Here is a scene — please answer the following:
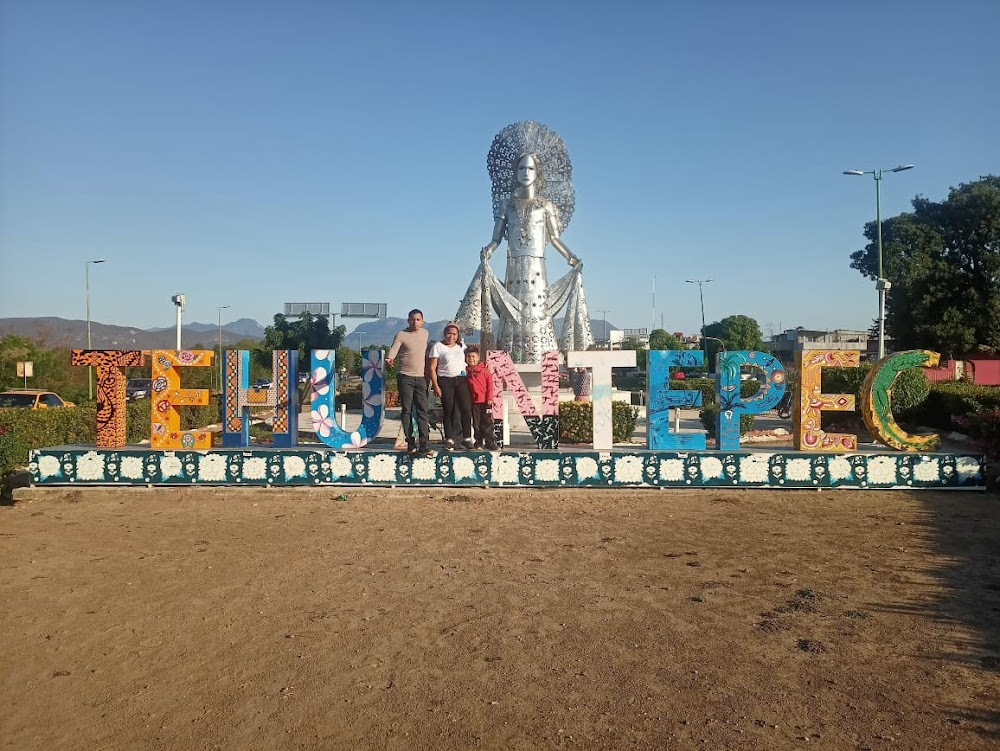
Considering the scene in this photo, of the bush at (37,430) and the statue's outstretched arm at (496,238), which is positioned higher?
the statue's outstretched arm at (496,238)

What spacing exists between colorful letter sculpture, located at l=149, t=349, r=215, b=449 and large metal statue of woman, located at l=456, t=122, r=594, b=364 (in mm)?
10437

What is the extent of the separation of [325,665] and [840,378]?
20.3m

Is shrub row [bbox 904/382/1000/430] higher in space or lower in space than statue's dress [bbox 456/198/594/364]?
lower

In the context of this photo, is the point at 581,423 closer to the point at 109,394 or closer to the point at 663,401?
the point at 663,401

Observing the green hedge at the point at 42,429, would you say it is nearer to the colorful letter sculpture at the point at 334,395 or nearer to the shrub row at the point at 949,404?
the colorful letter sculpture at the point at 334,395

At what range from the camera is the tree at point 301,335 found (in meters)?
52.4

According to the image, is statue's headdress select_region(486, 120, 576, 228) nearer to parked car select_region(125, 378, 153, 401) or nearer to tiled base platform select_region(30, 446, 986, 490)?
tiled base platform select_region(30, 446, 986, 490)

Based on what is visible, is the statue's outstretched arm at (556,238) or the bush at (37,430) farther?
the statue's outstretched arm at (556,238)

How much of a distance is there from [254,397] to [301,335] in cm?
4194

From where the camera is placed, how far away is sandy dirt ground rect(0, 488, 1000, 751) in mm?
4480

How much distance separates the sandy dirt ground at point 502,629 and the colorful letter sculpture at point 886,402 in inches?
66.1

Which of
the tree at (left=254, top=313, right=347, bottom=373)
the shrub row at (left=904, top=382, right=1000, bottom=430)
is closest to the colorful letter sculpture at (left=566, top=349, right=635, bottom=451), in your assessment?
the shrub row at (left=904, top=382, right=1000, bottom=430)

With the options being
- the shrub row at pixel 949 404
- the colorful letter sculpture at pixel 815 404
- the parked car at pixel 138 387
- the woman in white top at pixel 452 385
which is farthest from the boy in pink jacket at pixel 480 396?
the parked car at pixel 138 387

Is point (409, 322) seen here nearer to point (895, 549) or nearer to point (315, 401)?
point (315, 401)
